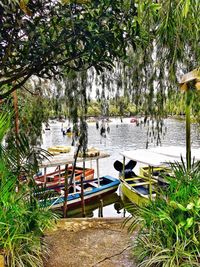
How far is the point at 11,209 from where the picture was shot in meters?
2.89

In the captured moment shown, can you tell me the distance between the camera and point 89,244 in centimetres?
364

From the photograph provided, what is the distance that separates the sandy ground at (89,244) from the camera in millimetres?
3225

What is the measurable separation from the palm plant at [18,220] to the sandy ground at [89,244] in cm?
25

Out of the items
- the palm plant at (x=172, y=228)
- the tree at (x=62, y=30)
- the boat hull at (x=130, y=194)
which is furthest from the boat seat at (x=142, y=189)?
the tree at (x=62, y=30)

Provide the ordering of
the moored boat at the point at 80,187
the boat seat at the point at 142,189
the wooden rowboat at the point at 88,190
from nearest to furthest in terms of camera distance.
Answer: the moored boat at the point at 80,187 → the wooden rowboat at the point at 88,190 → the boat seat at the point at 142,189

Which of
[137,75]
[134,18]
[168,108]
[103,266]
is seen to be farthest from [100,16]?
[103,266]

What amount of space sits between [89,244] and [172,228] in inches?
45.3

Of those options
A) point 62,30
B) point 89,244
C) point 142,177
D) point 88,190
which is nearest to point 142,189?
point 142,177

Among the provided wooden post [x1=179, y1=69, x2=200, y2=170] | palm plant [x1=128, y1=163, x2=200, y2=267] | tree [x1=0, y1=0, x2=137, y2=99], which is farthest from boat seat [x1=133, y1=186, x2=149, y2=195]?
tree [x1=0, y1=0, x2=137, y2=99]

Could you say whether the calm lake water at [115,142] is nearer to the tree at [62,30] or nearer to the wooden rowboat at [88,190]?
the wooden rowboat at [88,190]

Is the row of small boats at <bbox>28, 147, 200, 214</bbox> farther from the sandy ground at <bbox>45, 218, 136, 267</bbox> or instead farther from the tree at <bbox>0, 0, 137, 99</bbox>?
the tree at <bbox>0, 0, 137, 99</bbox>

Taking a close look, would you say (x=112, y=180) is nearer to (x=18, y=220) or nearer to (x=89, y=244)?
(x=89, y=244)

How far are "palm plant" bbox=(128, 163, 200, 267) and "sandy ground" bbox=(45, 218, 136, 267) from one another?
0.28 meters

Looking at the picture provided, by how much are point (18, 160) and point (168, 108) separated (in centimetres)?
207
